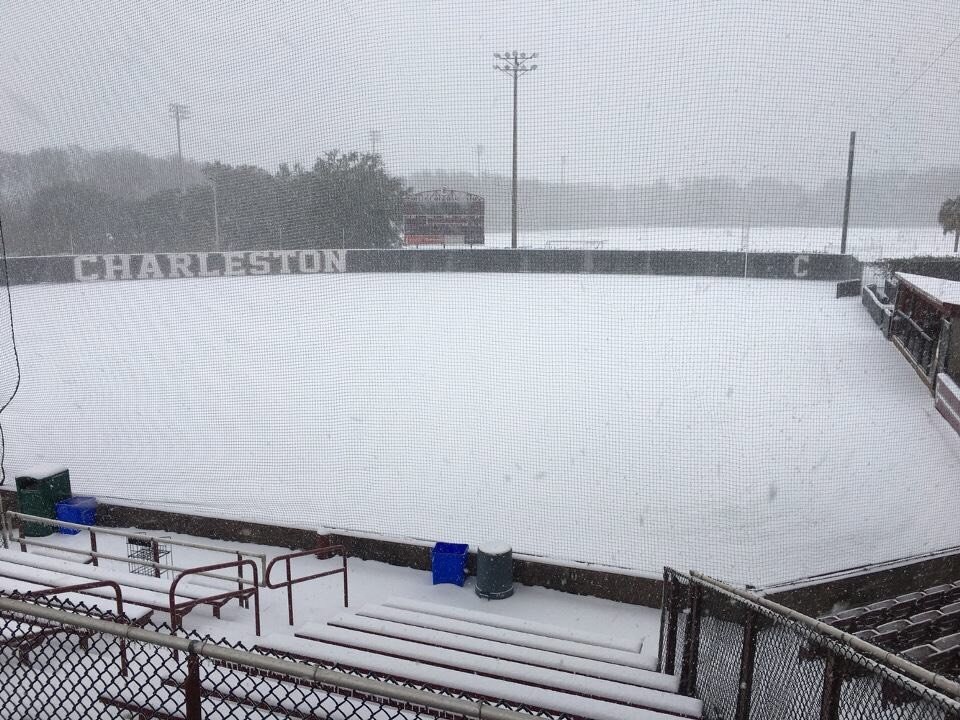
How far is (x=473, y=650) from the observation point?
2371 millimetres

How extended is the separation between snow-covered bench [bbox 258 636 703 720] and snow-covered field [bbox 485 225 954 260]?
6944 mm

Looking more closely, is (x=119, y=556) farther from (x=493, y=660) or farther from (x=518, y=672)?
(x=518, y=672)

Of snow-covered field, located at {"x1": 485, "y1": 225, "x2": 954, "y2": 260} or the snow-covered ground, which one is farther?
snow-covered field, located at {"x1": 485, "y1": 225, "x2": 954, "y2": 260}

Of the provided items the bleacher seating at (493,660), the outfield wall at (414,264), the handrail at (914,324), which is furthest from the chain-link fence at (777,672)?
the outfield wall at (414,264)

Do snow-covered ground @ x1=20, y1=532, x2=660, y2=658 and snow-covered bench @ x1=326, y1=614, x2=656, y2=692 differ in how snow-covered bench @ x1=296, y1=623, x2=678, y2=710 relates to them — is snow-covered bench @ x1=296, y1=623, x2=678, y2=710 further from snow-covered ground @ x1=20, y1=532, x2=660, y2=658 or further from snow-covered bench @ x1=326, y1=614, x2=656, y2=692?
snow-covered ground @ x1=20, y1=532, x2=660, y2=658

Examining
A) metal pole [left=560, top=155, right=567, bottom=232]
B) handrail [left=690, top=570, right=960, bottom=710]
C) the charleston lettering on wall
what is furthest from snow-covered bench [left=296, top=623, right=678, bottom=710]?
the charleston lettering on wall

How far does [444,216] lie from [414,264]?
7.98 ft

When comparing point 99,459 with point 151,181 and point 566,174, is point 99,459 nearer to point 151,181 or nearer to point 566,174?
point 151,181

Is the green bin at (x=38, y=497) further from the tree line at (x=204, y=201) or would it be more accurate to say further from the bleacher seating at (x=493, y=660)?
the tree line at (x=204, y=201)

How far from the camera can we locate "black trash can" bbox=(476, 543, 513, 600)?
3.33m

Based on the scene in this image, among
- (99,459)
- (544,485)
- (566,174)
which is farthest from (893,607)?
(99,459)

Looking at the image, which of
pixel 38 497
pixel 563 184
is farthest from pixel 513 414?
pixel 38 497

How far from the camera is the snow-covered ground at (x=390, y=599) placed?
9.71 feet

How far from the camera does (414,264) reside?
37.0ft
